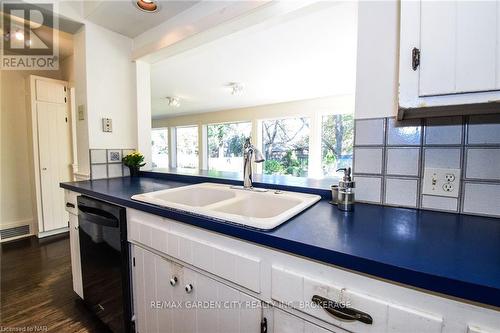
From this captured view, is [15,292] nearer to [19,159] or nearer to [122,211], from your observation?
[122,211]

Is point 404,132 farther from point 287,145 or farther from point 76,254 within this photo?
point 287,145

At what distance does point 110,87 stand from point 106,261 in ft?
4.59

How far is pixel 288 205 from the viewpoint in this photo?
109 cm

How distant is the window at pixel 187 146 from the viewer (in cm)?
649

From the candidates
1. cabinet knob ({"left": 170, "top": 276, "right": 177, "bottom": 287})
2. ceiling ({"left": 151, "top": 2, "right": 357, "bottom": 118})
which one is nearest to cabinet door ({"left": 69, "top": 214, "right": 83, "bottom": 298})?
cabinet knob ({"left": 170, "top": 276, "right": 177, "bottom": 287})

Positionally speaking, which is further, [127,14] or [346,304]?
[127,14]

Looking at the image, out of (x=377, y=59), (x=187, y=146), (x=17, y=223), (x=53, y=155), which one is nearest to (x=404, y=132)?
(x=377, y=59)

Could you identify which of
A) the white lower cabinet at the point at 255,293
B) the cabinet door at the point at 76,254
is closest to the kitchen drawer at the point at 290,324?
the white lower cabinet at the point at 255,293

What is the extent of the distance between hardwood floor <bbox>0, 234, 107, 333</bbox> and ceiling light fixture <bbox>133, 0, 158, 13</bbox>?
209 centimetres

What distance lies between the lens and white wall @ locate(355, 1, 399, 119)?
944 mm

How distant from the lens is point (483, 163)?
80cm

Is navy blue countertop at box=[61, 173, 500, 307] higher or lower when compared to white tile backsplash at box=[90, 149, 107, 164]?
lower

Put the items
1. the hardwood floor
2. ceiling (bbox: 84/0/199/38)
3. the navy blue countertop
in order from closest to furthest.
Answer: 1. the navy blue countertop
2. the hardwood floor
3. ceiling (bbox: 84/0/199/38)
